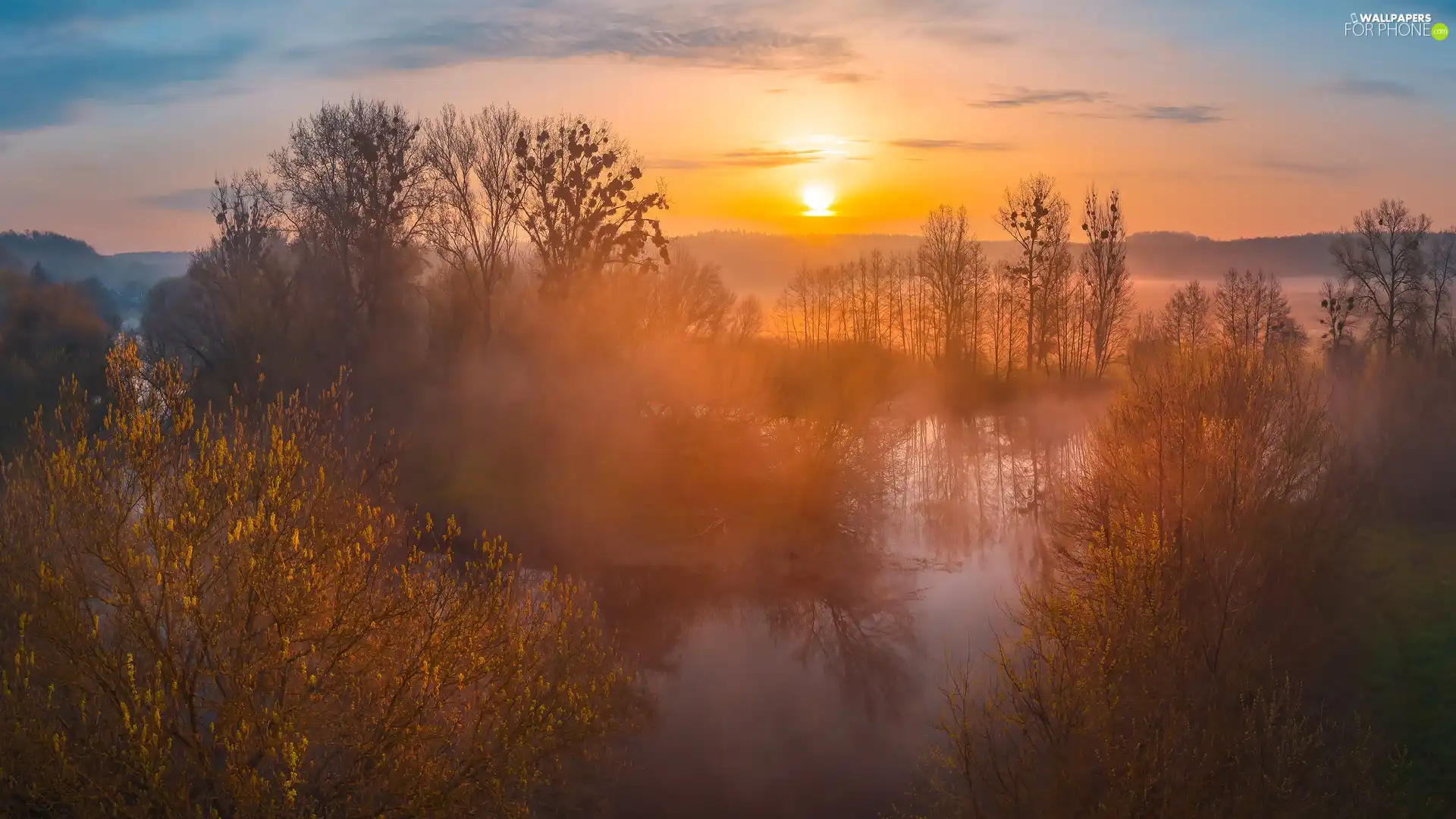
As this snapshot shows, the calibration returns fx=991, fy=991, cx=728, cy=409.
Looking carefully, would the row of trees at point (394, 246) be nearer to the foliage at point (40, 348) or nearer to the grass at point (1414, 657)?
the foliage at point (40, 348)

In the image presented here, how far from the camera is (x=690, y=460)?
3612 cm

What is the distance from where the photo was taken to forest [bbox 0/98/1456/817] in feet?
36.6

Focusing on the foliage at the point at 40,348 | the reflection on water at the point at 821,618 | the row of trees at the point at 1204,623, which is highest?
the foliage at the point at 40,348

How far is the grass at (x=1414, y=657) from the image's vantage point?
1742cm

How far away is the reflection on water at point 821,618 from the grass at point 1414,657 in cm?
825

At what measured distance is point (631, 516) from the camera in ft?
115

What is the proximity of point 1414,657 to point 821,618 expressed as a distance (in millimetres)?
13601

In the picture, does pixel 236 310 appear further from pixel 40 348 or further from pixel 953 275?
pixel 953 275

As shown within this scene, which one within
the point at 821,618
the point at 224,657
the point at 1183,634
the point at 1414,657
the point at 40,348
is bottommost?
the point at 821,618

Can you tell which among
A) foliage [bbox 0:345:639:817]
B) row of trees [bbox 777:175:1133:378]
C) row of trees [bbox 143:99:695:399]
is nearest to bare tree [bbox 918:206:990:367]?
row of trees [bbox 777:175:1133:378]

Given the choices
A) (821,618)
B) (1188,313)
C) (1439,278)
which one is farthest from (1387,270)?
(821,618)

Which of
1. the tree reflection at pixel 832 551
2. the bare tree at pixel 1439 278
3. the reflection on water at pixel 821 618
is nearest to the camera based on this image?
the reflection on water at pixel 821 618

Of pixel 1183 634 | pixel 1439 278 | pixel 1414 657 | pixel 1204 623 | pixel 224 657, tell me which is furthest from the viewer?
pixel 1439 278

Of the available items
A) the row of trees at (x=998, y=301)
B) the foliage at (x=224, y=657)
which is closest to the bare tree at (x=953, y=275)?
the row of trees at (x=998, y=301)
